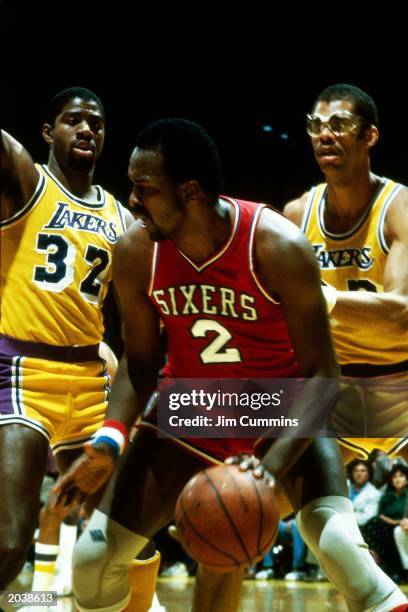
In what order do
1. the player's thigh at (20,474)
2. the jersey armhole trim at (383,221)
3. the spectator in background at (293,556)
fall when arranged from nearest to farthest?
the player's thigh at (20,474) → the jersey armhole trim at (383,221) → the spectator in background at (293,556)

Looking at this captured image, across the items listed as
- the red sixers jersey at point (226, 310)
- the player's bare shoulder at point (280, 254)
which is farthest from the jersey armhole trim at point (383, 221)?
the player's bare shoulder at point (280, 254)

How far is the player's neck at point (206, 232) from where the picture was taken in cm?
316

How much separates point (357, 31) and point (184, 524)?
22.5ft

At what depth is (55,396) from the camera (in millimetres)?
4027

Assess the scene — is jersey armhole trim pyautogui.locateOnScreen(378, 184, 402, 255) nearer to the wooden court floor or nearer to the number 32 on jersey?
the number 32 on jersey

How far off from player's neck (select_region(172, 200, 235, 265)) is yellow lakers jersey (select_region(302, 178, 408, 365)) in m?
1.24

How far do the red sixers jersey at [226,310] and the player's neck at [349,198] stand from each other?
4.28 feet

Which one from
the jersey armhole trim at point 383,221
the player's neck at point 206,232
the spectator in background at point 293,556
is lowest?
the spectator in background at point 293,556

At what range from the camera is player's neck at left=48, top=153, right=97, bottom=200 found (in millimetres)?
4445

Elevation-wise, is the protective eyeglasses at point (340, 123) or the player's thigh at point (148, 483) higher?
the protective eyeglasses at point (340, 123)

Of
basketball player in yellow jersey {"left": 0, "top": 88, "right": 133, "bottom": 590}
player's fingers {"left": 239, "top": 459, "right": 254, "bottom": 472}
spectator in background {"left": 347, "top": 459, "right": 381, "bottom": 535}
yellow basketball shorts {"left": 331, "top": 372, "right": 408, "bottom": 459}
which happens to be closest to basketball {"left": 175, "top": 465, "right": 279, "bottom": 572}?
player's fingers {"left": 239, "top": 459, "right": 254, "bottom": 472}

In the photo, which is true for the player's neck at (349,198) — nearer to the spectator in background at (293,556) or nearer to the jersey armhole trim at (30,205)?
the jersey armhole trim at (30,205)

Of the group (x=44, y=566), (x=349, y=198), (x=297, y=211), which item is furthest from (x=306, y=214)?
(x=44, y=566)

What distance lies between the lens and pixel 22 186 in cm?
418
